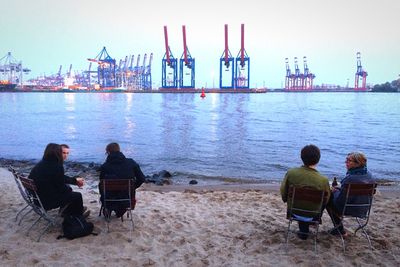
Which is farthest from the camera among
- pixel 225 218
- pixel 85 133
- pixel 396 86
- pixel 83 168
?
pixel 396 86

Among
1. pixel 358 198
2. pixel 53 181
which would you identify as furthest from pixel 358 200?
pixel 53 181

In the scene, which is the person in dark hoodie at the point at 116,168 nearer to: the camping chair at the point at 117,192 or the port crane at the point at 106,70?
the camping chair at the point at 117,192

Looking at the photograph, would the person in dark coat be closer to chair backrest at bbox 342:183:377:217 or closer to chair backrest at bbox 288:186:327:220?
chair backrest at bbox 288:186:327:220

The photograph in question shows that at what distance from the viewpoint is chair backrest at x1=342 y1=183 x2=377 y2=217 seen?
3791 mm

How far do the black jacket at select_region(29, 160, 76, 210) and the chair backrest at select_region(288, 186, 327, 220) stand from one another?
251 cm

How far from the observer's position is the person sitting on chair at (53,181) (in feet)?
13.8

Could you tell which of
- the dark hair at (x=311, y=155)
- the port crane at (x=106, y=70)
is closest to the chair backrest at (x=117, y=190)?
the dark hair at (x=311, y=155)

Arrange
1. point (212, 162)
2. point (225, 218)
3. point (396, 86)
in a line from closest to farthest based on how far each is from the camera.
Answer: point (225, 218), point (212, 162), point (396, 86)

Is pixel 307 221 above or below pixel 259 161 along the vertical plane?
above

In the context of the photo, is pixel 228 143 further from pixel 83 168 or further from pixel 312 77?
pixel 312 77

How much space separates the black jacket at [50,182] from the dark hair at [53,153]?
39 mm

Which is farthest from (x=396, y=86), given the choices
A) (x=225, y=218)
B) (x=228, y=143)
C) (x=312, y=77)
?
(x=225, y=218)

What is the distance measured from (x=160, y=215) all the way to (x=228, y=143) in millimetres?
11234

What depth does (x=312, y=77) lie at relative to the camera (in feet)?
520
